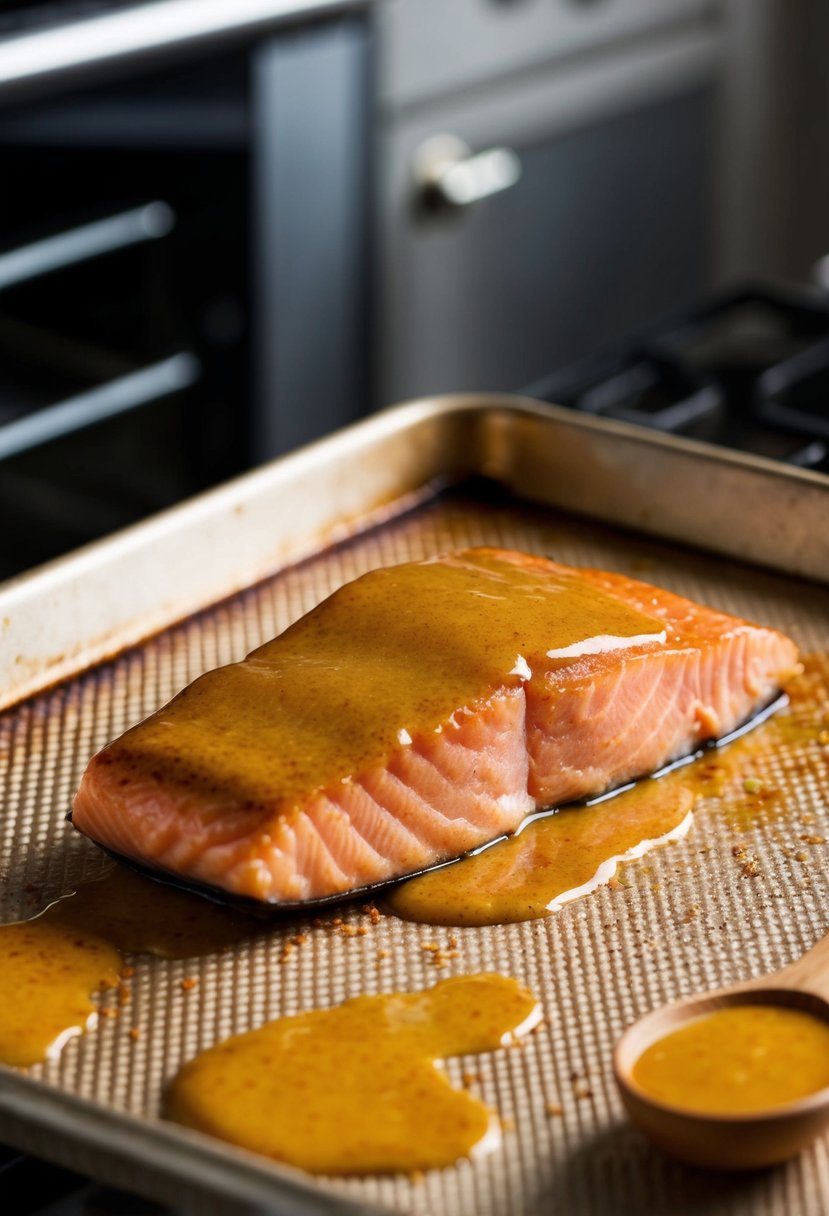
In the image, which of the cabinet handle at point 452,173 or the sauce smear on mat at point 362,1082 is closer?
the sauce smear on mat at point 362,1082

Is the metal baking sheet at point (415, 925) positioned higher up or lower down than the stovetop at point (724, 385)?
lower down

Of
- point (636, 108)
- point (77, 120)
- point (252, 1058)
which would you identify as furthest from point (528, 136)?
point (252, 1058)

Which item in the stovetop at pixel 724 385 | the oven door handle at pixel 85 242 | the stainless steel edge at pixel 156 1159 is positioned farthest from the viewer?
the oven door handle at pixel 85 242

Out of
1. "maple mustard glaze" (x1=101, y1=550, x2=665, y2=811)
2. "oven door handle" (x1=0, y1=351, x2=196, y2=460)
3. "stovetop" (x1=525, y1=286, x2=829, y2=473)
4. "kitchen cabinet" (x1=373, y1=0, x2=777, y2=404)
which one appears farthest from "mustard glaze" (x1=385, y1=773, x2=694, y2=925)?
"kitchen cabinet" (x1=373, y1=0, x2=777, y2=404)

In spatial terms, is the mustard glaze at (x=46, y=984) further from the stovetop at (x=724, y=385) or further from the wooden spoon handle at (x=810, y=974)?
the stovetop at (x=724, y=385)

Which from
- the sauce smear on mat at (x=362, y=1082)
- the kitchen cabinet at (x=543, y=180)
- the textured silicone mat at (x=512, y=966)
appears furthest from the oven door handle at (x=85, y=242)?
the sauce smear on mat at (x=362, y=1082)

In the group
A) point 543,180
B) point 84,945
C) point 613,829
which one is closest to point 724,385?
point 613,829

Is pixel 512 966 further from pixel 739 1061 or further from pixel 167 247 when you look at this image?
pixel 167 247
